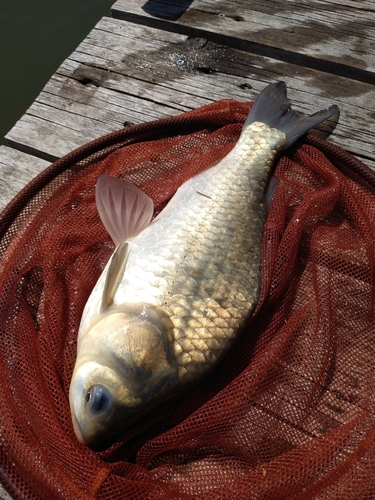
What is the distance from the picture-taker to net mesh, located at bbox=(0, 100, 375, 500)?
1.44 m

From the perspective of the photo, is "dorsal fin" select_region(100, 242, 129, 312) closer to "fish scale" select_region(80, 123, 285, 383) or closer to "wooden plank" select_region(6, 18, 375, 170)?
"fish scale" select_region(80, 123, 285, 383)

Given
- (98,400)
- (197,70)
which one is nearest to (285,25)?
(197,70)

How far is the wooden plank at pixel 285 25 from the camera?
2.99 m

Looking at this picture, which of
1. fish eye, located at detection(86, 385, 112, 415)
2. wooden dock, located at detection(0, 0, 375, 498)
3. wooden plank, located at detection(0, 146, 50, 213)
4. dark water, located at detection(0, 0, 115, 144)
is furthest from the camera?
dark water, located at detection(0, 0, 115, 144)

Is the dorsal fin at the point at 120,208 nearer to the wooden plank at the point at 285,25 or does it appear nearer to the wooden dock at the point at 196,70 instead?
the wooden dock at the point at 196,70

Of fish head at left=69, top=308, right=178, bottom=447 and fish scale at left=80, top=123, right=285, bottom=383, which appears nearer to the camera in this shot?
fish head at left=69, top=308, right=178, bottom=447

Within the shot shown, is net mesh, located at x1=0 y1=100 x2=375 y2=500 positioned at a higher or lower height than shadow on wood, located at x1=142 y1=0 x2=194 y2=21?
lower

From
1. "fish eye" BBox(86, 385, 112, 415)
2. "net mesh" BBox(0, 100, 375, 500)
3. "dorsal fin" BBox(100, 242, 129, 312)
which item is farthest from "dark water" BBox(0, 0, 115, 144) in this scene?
"fish eye" BBox(86, 385, 112, 415)

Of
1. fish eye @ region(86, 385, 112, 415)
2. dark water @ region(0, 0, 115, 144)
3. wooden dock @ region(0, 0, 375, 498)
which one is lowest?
dark water @ region(0, 0, 115, 144)

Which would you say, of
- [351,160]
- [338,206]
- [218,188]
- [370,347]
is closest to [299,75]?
[351,160]

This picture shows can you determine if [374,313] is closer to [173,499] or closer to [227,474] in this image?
[227,474]

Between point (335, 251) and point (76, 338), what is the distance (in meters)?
1.27

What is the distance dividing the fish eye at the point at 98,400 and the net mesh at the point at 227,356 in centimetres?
15

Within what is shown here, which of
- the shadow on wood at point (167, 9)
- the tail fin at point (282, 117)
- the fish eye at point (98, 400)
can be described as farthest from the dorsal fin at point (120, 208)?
the shadow on wood at point (167, 9)
